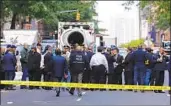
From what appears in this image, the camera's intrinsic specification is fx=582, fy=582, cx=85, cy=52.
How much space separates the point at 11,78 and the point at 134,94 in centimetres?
507

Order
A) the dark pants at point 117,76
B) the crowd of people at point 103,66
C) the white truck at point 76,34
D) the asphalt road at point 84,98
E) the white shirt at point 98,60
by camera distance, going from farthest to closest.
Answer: the white truck at point 76,34
the dark pants at point 117,76
the crowd of people at point 103,66
the white shirt at point 98,60
the asphalt road at point 84,98

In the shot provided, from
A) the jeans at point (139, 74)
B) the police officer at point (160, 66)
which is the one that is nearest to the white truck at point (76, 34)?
the police officer at point (160, 66)

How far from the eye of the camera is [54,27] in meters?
69.3

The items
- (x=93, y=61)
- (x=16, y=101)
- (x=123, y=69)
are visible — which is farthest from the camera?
(x=123, y=69)

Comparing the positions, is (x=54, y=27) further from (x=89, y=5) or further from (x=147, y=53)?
(x=147, y=53)

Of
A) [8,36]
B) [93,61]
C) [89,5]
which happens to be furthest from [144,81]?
[89,5]

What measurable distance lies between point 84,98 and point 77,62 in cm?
160

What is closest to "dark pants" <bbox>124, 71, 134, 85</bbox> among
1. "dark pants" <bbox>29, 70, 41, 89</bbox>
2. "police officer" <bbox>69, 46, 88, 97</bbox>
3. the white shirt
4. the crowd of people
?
the crowd of people

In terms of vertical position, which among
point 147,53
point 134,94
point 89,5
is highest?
point 89,5

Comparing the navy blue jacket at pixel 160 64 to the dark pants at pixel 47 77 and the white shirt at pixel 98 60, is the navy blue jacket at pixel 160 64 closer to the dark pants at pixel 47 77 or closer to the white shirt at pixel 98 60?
the white shirt at pixel 98 60

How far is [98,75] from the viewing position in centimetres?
2238

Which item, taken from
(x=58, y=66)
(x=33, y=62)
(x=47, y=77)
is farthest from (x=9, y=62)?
(x=58, y=66)

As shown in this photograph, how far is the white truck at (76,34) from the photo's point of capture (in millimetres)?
31859

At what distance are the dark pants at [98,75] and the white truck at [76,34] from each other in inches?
355
